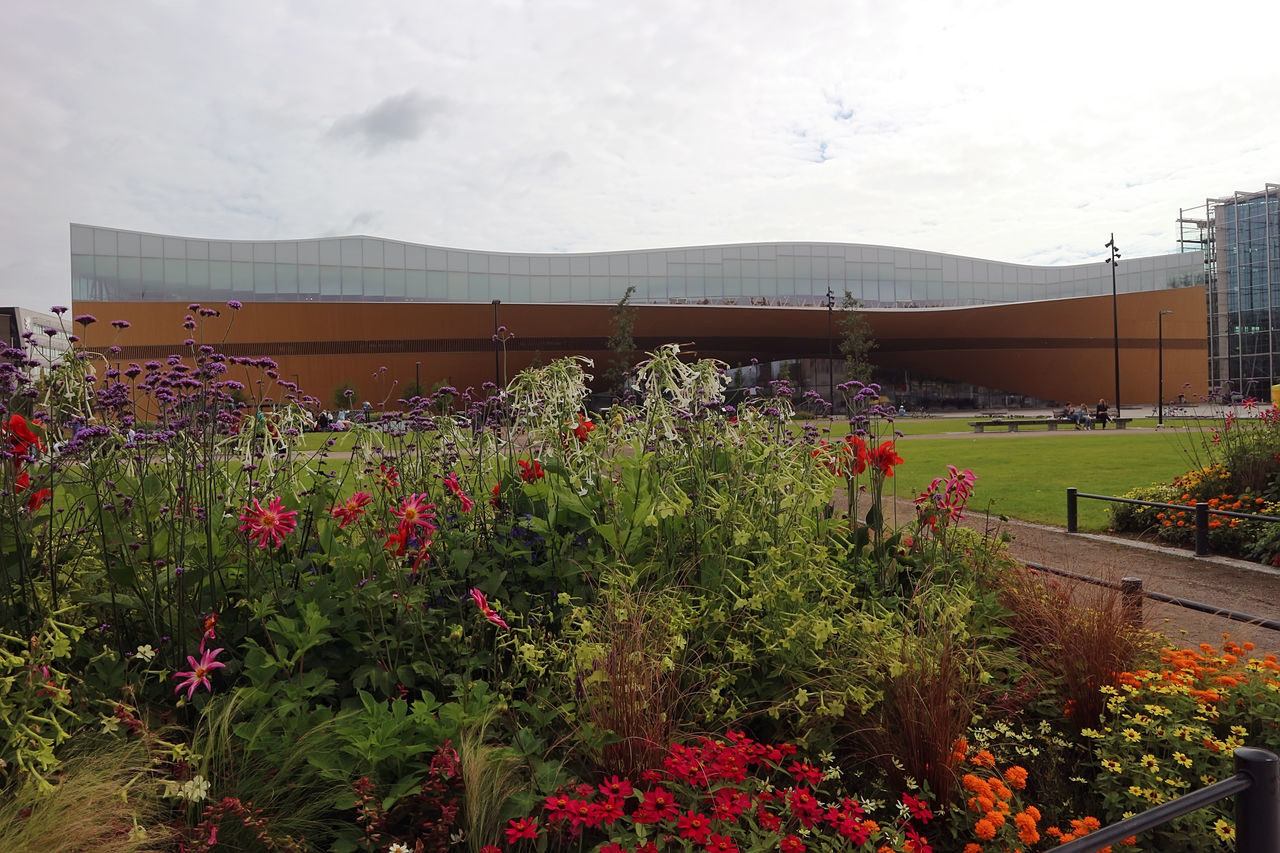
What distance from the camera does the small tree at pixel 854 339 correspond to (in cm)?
5347

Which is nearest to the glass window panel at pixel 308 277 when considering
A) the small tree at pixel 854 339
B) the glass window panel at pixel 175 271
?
the glass window panel at pixel 175 271

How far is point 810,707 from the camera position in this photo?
2.98 m

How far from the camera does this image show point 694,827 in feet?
6.69

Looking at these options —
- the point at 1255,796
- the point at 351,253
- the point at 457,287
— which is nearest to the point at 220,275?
the point at 351,253

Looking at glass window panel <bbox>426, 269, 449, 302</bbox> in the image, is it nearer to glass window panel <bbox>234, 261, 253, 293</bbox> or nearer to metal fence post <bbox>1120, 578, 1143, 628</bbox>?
glass window panel <bbox>234, 261, 253, 293</bbox>

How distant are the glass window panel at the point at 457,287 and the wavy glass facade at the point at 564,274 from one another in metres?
0.07

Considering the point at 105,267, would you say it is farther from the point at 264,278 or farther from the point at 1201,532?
the point at 1201,532

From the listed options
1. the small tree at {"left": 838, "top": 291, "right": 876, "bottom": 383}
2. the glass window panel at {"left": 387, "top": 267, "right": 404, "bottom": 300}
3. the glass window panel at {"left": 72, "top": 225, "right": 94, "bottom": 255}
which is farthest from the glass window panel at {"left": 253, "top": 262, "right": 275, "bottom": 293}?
the small tree at {"left": 838, "top": 291, "right": 876, "bottom": 383}

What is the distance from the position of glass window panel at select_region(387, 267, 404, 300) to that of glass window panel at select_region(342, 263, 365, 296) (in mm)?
1668

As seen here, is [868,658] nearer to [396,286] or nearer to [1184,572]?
[1184,572]

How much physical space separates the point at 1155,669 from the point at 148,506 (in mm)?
4566

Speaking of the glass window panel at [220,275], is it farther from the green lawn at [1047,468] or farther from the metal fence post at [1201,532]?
the metal fence post at [1201,532]

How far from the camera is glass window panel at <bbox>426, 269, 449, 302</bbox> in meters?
51.9

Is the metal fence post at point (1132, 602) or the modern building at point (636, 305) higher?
the modern building at point (636, 305)
